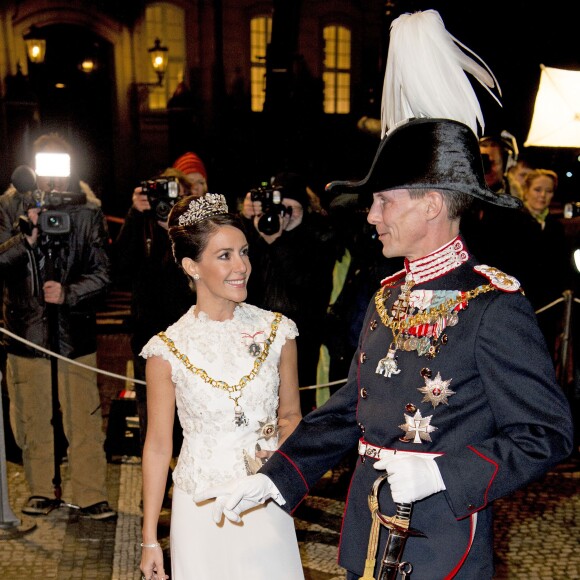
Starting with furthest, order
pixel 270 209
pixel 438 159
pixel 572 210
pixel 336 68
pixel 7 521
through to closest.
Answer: pixel 336 68
pixel 572 210
pixel 270 209
pixel 7 521
pixel 438 159

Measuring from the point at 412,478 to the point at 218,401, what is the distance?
3.76 ft

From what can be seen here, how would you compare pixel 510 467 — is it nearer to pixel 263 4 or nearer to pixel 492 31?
Result: pixel 492 31

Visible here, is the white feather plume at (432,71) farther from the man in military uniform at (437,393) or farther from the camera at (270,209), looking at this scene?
the camera at (270,209)

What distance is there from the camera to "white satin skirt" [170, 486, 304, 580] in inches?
105

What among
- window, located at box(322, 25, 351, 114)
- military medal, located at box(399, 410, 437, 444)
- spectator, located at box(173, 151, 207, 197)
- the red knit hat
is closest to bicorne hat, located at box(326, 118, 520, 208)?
military medal, located at box(399, 410, 437, 444)

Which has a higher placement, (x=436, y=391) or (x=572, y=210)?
(x=572, y=210)

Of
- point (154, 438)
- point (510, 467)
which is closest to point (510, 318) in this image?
point (510, 467)

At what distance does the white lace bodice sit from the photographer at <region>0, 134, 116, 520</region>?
6.56 feet

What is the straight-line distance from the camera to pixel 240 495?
205cm

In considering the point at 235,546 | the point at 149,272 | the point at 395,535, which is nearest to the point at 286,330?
the point at 235,546

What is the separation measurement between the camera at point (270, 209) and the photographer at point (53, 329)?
102cm

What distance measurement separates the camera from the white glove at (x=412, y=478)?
1777mm

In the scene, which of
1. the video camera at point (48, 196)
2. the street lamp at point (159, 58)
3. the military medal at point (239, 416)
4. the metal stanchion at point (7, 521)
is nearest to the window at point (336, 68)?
the street lamp at point (159, 58)

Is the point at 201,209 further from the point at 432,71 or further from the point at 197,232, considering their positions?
the point at 432,71
